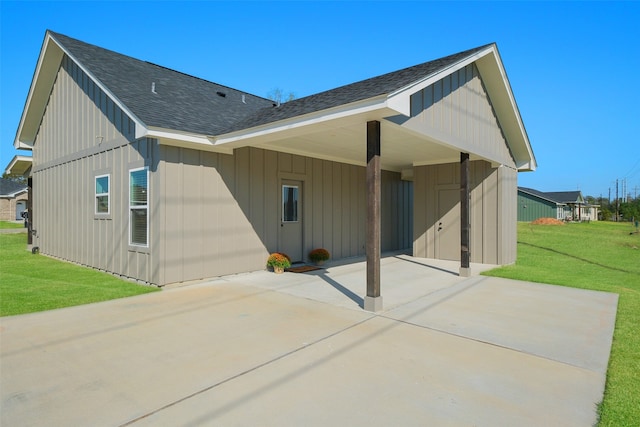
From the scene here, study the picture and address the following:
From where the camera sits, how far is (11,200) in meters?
35.2

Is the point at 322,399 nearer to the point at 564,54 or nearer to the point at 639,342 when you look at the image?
the point at 639,342

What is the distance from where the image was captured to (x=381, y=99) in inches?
175

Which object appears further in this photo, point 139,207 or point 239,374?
point 139,207

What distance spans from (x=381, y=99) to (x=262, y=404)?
370 centimetres

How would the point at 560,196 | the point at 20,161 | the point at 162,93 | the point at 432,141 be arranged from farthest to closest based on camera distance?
the point at 560,196, the point at 20,161, the point at 162,93, the point at 432,141

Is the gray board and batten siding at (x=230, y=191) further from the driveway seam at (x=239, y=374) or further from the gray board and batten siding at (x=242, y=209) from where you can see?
the driveway seam at (x=239, y=374)

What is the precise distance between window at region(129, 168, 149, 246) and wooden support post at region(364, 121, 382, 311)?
4.42m

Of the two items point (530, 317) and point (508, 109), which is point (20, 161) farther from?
point (508, 109)

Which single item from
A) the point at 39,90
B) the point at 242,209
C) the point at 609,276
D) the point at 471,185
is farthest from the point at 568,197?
the point at 39,90

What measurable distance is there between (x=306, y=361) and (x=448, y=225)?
824 cm

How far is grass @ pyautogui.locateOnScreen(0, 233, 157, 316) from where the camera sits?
5259 mm

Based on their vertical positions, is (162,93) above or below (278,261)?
above

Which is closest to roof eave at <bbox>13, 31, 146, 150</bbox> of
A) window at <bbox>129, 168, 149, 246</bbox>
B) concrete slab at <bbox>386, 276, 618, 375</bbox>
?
window at <bbox>129, 168, 149, 246</bbox>

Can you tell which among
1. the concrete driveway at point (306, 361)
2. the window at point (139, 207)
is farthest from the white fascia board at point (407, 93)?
the window at point (139, 207)
